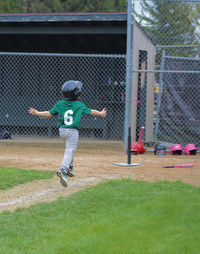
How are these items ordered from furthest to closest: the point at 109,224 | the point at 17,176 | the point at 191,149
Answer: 1. the point at 191,149
2. the point at 17,176
3. the point at 109,224

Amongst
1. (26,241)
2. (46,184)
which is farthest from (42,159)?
(26,241)

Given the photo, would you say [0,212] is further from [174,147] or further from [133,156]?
[174,147]

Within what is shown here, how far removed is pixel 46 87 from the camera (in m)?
14.7

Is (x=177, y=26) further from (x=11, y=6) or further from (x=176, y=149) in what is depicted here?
(x=11, y=6)

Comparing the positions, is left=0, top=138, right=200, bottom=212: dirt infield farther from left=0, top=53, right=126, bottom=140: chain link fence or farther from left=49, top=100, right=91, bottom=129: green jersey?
left=0, top=53, right=126, bottom=140: chain link fence

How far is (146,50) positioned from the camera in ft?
41.9

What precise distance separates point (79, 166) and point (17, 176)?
5.16 ft

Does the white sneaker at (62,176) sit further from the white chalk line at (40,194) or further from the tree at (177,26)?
the tree at (177,26)

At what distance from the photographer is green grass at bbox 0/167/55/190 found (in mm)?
6630

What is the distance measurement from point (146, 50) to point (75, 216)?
863 centimetres

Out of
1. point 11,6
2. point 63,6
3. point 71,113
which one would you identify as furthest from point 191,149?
point 63,6

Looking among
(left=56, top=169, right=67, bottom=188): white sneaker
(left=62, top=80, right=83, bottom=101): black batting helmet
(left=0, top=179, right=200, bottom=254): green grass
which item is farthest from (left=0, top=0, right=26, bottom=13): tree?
(left=0, top=179, right=200, bottom=254): green grass

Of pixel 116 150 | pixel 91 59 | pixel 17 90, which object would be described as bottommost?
pixel 116 150

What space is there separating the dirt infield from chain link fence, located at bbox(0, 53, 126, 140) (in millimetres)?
1744
